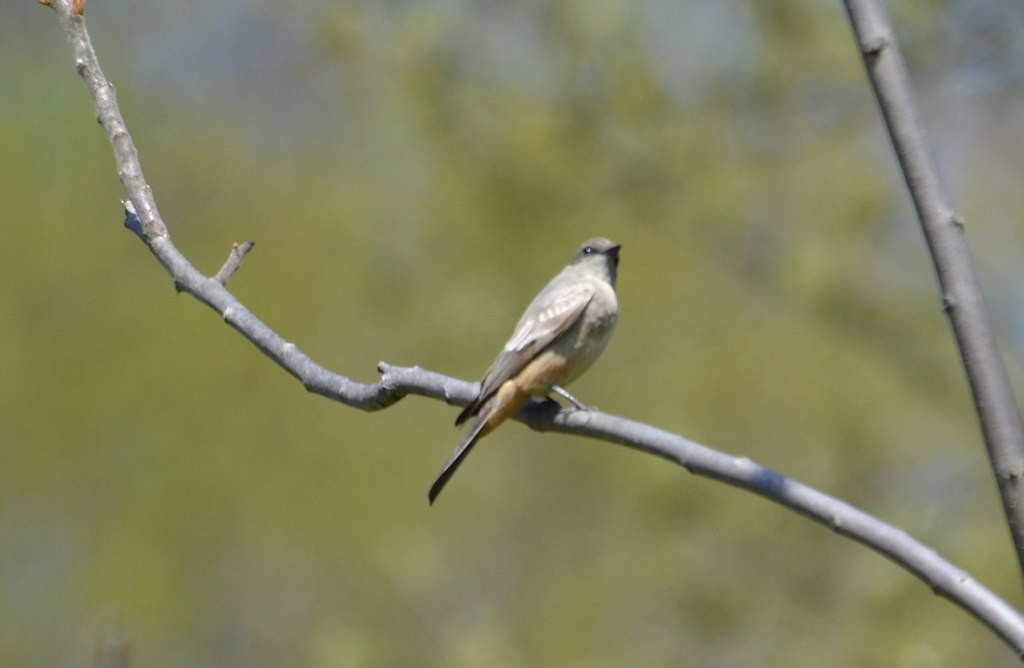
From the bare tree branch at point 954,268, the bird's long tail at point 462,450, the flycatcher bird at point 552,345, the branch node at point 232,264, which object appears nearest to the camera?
the bare tree branch at point 954,268

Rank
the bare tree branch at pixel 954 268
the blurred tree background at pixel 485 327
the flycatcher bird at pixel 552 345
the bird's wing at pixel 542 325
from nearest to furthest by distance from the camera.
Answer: the bare tree branch at pixel 954 268 < the flycatcher bird at pixel 552 345 < the bird's wing at pixel 542 325 < the blurred tree background at pixel 485 327

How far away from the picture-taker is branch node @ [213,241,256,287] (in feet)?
8.57

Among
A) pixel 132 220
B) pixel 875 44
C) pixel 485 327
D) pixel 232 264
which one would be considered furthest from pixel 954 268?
pixel 485 327

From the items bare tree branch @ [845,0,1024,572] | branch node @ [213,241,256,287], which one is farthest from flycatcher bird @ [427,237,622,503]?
bare tree branch @ [845,0,1024,572]

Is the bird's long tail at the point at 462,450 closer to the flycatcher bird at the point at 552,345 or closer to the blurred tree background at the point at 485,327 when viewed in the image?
the flycatcher bird at the point at 552,345

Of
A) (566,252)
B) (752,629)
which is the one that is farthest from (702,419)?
(752,629)

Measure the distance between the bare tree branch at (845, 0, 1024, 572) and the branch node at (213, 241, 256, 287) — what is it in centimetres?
144

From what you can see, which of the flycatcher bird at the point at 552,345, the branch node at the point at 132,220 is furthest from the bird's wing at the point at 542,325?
the branch node at the point at 132,220

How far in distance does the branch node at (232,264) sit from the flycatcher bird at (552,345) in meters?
1.02

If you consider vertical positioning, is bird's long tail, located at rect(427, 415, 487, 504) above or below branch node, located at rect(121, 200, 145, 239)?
above

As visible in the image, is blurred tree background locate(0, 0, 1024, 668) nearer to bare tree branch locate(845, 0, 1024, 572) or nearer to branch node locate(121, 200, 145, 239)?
branch node locate(121, 200, 145, 239)

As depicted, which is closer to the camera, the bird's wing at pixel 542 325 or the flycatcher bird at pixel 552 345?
the flycatcher bird at pixel 552 345

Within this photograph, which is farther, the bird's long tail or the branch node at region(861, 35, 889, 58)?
the bird's long tail

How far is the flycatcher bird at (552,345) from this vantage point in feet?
12.8
